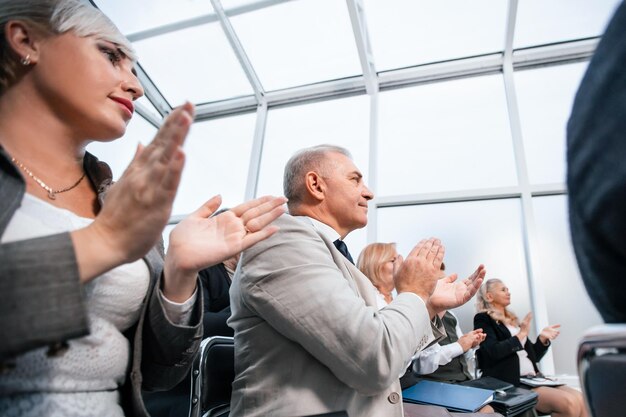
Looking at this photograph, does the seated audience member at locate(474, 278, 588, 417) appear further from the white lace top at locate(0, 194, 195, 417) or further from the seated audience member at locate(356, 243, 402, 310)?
the white lace top at locate(0, 194, 195, 417)

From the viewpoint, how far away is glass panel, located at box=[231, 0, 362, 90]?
3846 millimetres

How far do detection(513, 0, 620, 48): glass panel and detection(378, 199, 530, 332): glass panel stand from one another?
5.95 feet

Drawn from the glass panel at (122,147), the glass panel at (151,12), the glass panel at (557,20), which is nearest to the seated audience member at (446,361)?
the glass panel at (122,147)

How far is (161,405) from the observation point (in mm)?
1189

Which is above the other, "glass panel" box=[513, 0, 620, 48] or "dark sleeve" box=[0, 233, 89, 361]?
"glass panel" box=[513, 0, 620, 48]

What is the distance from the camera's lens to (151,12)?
3896mm

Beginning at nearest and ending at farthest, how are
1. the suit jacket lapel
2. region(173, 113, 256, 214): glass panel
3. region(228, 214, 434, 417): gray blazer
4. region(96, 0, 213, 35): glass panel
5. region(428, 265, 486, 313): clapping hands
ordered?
region(228, 214, 434, 417): gray blazer < the suit jacket lapel < region(428, 265, 486, 313): clapping hands < region(96, 0, 213, 35): glass panel < region(173, 113, 256, 214): glass panel

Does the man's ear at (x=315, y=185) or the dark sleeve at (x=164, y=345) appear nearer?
the dark sleeve at (x=164, y=345)

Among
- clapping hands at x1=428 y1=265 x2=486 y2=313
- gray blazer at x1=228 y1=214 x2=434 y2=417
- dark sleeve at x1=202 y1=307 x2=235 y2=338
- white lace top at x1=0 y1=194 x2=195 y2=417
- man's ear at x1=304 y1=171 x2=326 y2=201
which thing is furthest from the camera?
dark sleeve at x1=202 y1=307 x2=235 y2=338

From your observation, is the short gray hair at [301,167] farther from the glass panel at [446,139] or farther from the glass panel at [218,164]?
the glass panel at [218,164]

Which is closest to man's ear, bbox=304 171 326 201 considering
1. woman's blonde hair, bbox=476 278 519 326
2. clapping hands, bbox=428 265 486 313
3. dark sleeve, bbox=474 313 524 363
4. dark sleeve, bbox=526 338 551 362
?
clapping hands, bbox=428 265 486 313

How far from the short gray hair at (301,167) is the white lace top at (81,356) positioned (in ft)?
2.43

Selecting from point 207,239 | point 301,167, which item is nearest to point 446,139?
point 301,167

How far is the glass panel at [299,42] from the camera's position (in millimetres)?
3846
